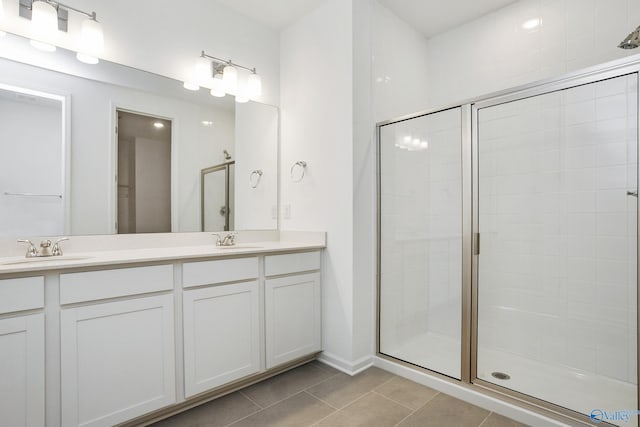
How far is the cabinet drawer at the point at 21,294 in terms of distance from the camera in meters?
1.30

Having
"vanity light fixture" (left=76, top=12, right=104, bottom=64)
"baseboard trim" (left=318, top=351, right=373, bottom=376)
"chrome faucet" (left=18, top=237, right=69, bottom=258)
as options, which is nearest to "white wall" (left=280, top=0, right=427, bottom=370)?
"baseboard trim" (left=318, top=351, right=373, bottom=376)

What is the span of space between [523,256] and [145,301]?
223cm

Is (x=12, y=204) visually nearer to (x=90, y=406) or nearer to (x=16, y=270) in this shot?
(x=16, y=270)

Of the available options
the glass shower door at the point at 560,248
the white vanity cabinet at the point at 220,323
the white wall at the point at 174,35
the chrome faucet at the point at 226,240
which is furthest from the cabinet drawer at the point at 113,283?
the glass shower door at the point at 560,248

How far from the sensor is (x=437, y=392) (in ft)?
6.61

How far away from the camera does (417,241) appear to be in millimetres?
2426

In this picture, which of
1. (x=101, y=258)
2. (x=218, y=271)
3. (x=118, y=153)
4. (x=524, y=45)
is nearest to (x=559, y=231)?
(x=524, y=45)

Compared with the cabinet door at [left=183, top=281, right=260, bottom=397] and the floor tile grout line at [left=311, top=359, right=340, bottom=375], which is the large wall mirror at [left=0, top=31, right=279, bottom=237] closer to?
the cabinet door at [left=183, top=281, right=260, bottom=397]

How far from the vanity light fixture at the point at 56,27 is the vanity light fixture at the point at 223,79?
0.55 m

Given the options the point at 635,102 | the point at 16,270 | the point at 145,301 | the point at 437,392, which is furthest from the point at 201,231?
the point at 635,102

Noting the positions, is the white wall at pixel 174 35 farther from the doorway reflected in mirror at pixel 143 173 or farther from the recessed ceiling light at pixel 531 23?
the recessed ceiling light at pixel 531 23

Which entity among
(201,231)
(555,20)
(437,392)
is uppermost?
(555,20)

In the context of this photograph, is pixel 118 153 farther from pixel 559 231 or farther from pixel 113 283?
pixel 559 231

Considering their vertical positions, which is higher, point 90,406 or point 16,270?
point 16,270
